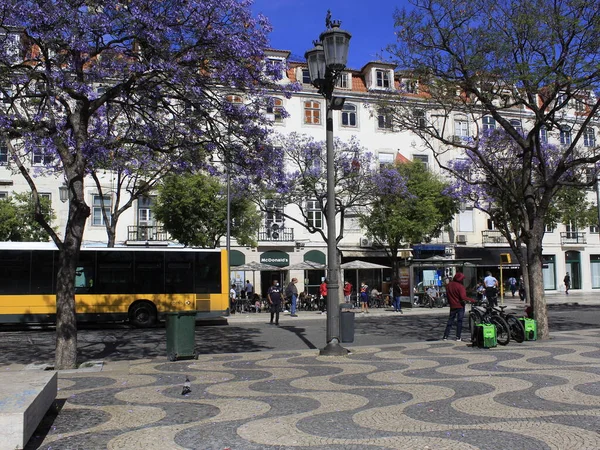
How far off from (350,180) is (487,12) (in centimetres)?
1477

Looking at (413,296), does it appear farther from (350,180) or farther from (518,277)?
(518,277)

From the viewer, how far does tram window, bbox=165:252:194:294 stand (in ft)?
70.7

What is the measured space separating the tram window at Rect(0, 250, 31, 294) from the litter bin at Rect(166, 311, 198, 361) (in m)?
10.6

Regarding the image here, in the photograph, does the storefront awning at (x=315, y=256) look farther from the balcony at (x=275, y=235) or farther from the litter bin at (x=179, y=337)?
the litter bin at (x=179, y=337)

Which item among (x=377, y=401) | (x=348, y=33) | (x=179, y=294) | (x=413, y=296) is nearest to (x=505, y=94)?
(x=348, y=33)

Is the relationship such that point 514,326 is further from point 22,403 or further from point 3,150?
point 3,150

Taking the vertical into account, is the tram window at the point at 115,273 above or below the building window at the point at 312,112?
below

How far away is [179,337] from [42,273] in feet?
35.5

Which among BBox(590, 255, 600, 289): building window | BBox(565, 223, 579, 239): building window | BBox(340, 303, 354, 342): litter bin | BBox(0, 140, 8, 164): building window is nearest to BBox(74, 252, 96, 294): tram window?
BBox(0, 140, 8, 164): building window

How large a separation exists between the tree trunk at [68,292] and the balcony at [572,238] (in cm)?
4147

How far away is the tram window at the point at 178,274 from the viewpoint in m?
A: 21.6

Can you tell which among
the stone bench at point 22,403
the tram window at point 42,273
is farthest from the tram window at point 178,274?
the stone bench at point 22,403

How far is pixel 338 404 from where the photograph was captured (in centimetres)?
723

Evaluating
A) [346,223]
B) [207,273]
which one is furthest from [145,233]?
[207,273]
